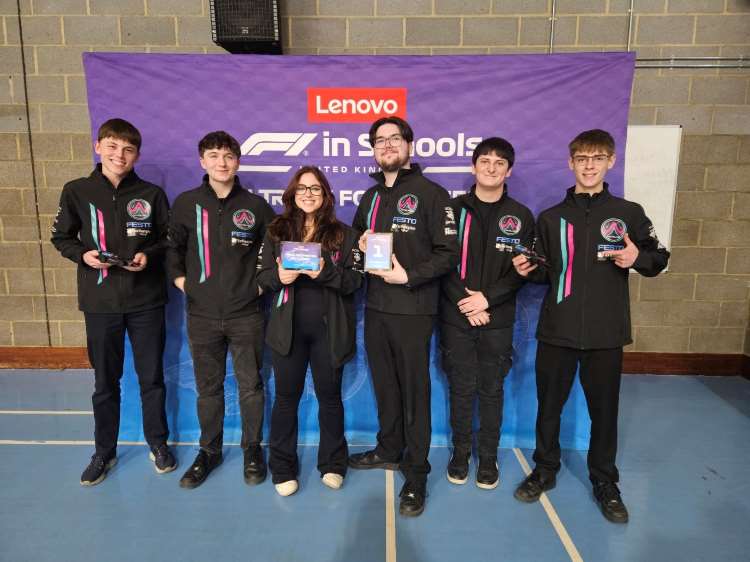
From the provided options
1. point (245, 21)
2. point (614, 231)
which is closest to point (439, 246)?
point (614, 231)

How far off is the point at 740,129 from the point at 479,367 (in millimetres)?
3293

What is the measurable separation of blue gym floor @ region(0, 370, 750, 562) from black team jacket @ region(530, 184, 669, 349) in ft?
2.83

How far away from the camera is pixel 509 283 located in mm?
2330

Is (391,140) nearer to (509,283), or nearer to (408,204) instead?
(408,204)

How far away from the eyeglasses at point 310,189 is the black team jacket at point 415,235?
0.32 meters

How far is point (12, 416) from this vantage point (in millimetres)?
3197

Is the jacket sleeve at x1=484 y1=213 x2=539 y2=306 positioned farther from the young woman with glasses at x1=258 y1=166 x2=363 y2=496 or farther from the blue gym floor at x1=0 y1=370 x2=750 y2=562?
the blue gym floor at x1=0 y1=370 x2=750 y2=562

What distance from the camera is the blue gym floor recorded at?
1.98m

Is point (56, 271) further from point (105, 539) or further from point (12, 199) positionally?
point (105, 539)

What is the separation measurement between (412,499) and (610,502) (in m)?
0.94

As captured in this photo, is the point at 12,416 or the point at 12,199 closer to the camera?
the point at 12,416

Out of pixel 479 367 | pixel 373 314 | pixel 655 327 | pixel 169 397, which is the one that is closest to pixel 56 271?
pixel 169 397

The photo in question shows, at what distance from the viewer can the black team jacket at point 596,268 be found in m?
2.15

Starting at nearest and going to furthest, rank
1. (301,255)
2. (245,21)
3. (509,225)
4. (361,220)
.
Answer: (301,255), (509,225), (361,220), (245,21)
